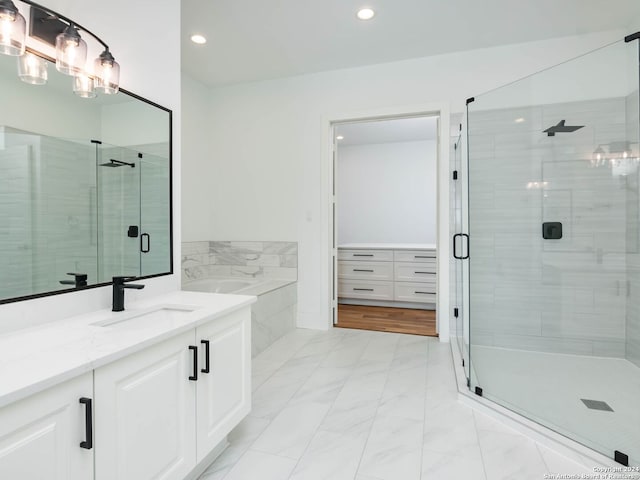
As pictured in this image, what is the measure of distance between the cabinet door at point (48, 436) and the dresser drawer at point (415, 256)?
4.24 metres

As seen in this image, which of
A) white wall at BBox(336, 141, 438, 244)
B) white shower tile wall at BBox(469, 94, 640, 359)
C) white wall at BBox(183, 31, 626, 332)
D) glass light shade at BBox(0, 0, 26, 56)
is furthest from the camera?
white wall at BBox(336, 141, 438, 244)

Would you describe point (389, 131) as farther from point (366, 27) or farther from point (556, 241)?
point (556, 241)

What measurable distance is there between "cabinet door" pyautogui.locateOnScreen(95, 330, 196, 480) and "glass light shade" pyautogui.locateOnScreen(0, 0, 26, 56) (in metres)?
1.07

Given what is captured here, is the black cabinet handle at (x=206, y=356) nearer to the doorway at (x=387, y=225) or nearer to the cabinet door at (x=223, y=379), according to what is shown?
the cabinet door at (x=223, y=379)

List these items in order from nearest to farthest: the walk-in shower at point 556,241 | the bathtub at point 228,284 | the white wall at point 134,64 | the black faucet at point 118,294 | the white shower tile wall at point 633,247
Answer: the white wall at point 134,64 → the black faucet at point 118,294 → the white shower tile wall at point 633,247 → the walk-in shower at point 556,241 → the bathtub at point 228,284

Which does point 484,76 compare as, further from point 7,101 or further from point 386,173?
point 7,101

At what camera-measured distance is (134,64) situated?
1761mm

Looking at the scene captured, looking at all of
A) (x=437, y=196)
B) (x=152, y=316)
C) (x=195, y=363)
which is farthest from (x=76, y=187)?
(x=437, y=196)

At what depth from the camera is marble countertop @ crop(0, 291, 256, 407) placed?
84 cm

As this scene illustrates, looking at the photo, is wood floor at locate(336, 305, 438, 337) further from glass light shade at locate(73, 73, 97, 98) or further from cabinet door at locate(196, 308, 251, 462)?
glass light shade at locate(73, 73, 97, 98)

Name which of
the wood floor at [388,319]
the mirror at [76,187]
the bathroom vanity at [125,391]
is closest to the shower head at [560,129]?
the wood floor at [388,319]

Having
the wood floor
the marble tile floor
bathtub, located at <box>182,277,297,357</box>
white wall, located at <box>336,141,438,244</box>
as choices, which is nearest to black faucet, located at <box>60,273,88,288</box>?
the marble tile floor

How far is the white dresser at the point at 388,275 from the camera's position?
4.68 meters

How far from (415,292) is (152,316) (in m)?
3.84
